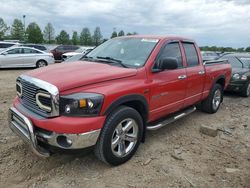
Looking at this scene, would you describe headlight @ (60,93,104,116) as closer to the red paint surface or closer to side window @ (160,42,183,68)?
the red paint surface

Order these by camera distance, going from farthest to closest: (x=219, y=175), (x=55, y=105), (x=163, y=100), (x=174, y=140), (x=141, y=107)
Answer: (x=174, y=140) < (x=163, y=100) < (x=141, y=107) < (x=219, y=175) < (x=55, y=105)

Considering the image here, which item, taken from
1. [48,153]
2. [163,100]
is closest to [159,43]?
[163,100]

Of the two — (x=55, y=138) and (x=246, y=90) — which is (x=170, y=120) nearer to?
(x=55, y=138)

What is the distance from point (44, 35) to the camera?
7012 centimetres

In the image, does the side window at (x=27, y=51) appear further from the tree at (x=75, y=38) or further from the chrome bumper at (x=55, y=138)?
the tree at (x=75, y=38)

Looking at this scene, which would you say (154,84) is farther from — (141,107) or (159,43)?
(159,43)

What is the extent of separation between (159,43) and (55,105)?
87.9 inches

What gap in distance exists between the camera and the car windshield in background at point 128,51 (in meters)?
4.28

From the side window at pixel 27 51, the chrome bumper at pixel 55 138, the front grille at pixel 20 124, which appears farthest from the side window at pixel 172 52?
the side window at pixel 27 51

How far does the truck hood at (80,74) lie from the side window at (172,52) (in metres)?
0.94

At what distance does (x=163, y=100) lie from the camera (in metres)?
4.48

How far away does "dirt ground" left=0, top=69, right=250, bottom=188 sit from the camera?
11.4 ft

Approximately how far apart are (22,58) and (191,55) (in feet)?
41.1

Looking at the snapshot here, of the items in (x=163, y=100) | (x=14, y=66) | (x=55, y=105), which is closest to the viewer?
(x=55, y=105)
